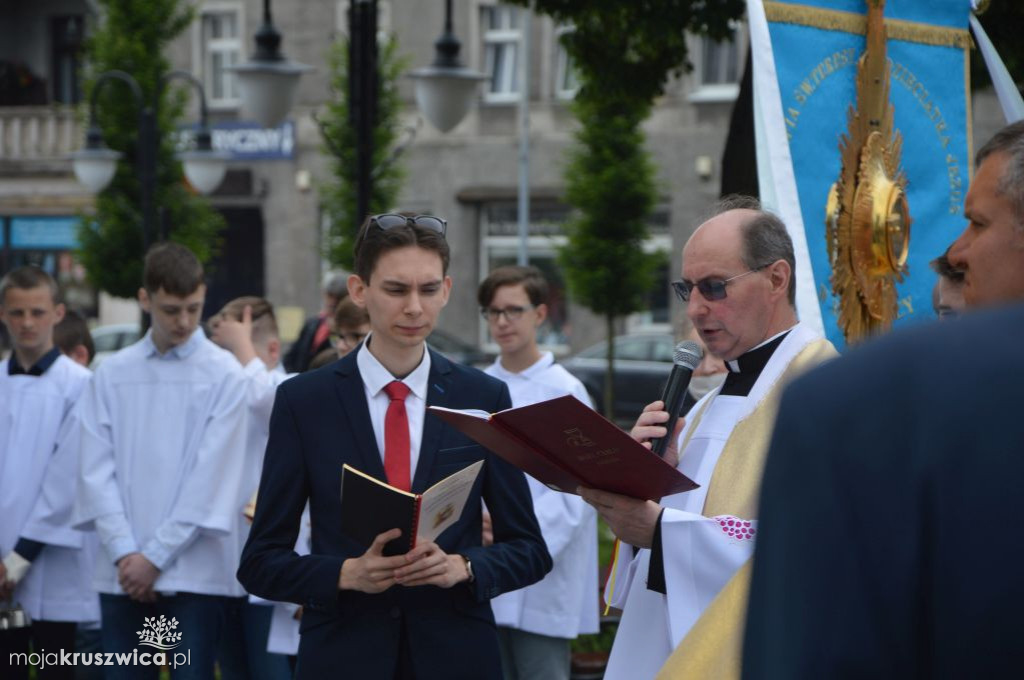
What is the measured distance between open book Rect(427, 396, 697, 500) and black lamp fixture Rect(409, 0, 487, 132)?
7433 millimetres

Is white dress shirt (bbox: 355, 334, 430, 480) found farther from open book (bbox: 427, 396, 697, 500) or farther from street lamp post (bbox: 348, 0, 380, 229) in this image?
street lamp post (bbox: 348, 0, 380, 229)

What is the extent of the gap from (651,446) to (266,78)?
7.97 metres

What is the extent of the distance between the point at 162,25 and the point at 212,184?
9.17 m

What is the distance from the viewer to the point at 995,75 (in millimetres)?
5230

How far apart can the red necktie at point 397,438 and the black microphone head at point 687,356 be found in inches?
29.7

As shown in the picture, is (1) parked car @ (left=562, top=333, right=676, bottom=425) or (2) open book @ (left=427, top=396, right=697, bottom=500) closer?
(2) open book @ (left=427, top=396, right=697, bottom=500)

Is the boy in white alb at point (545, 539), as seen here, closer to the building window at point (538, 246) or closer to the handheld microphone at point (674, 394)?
the handheld microphone at point (674, 394)

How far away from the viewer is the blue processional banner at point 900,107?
460 cm

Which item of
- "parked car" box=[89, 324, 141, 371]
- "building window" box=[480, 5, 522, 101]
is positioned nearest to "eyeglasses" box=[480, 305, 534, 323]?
"parked car" box=[89, 324, 141, 371]

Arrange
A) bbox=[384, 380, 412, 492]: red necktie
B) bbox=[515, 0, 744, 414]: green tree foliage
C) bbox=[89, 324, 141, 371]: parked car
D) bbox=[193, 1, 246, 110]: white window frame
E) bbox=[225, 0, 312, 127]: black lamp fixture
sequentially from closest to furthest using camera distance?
bbox=[384, 380, 412, 492]: red necktie
bbox=[225, 0, 312, 127]: black lamp fixture
bbox=[515, 0, 744, 414]: green tree foliage
bbox=[89, 324, 141, 371]: parked car
bbox=[193, 1, 246, 110]: white window frame

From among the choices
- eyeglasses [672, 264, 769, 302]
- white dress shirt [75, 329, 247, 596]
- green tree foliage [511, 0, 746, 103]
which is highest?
green tree foliage [511, 0, 746, 103]

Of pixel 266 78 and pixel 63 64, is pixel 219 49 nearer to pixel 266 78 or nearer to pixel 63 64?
pixel 63 64

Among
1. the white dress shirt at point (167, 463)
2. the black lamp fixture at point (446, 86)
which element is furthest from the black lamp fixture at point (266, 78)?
the white dress shirt at point (167, 463)

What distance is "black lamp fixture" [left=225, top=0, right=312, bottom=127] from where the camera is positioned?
10.5 m
